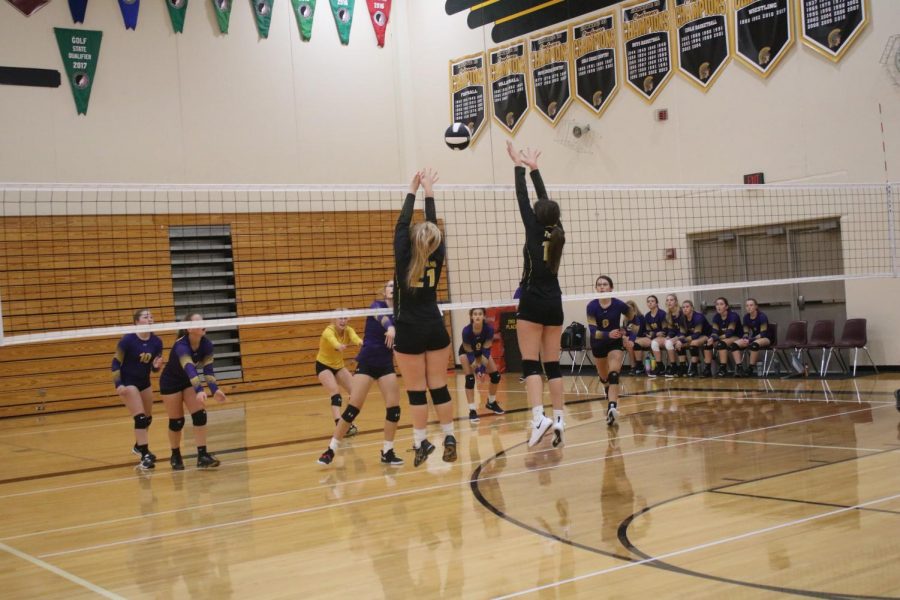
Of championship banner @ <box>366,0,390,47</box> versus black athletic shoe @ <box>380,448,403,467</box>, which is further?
championship banner @ <box>366,0,390,47</box>

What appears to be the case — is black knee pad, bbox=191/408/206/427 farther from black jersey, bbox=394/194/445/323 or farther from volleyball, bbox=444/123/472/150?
volleyball, bbox=444/123/472/150

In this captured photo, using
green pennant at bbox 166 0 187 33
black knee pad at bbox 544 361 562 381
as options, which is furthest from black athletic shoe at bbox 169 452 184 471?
green pennant at bbox 166 0 187 33

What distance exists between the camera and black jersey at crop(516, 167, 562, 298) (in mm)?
7184

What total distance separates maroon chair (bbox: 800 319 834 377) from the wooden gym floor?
102 inches

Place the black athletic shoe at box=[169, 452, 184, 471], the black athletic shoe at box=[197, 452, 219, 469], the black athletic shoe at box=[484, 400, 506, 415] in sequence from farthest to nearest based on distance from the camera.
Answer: the black athletic shoe at box=[484, 400, 506, 415]
the black athletic shoe at box=[169, 452, 184, 471]
the black athletic shoe at box=[197, 452, 219, 469]

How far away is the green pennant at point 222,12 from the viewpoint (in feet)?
58.4

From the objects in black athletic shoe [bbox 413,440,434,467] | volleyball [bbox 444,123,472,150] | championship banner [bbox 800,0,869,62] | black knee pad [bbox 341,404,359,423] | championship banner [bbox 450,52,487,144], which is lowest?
black athletic shoe [bbox 413,440,434,467]

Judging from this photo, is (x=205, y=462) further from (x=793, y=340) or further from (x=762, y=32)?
(x=762, y=32)

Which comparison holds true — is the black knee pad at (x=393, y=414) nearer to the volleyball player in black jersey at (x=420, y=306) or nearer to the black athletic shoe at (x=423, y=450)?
the black athletic shoe at (x=423, y=450)

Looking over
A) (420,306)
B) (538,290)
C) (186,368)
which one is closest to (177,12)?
(186,368)

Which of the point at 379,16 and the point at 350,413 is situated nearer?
the point at 350,413

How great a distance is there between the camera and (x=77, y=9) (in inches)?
643

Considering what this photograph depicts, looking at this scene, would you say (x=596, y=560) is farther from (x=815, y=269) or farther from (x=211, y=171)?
(x=211, y=171)

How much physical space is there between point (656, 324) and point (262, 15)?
998 cm
